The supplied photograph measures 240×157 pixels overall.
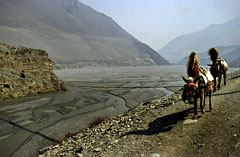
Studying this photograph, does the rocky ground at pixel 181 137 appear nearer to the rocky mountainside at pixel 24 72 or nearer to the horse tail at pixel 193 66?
the horse tail at pixel 193 66

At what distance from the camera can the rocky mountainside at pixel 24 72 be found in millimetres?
26305

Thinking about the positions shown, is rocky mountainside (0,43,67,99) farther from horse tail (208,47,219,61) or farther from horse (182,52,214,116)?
horse tail (208,47,219,61)

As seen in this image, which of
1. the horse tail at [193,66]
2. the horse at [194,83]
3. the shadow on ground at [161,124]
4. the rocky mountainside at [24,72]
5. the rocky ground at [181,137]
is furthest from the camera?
the rocky mountainside at [24,72]

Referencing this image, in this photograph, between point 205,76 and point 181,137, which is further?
point 205,76

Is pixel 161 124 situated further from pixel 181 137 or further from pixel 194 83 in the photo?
pixel 194 83

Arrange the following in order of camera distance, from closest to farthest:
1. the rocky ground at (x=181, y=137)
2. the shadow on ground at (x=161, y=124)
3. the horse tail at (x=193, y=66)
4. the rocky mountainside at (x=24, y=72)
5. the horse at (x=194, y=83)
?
1. the rocky ground at (x=181, y=137)
2. the horse at (x=194, y=83)
3. the horse tail at (x=193, y=66)
4. the shadow on ground at (x=161, y=124)
5. the rocky mountainside at (x=24, y=72)

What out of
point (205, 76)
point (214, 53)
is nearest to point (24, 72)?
point (214, 53)

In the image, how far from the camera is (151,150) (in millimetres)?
5863

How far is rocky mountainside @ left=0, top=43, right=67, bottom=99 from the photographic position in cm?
2630

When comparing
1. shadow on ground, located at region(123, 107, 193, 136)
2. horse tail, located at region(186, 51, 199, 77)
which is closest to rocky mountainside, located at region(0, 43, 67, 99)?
shadow on ground, located at region(123, 107, 193, 136)

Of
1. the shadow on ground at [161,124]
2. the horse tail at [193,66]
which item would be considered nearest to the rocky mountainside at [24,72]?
the shadow on ground at [161,124]

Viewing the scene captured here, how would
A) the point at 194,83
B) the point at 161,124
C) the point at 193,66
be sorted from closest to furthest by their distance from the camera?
the point at 194,83 → the point at 193,66 → the point at 161,124

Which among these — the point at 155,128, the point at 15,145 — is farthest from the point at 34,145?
the point at 155,128

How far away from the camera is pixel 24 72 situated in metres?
30.5
